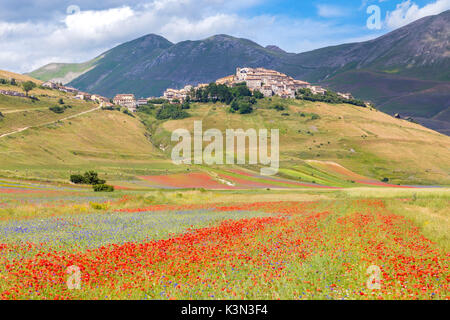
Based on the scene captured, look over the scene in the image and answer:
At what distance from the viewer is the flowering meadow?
31.4ft

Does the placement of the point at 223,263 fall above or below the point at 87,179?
above

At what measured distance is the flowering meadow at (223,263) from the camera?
9.59 metres

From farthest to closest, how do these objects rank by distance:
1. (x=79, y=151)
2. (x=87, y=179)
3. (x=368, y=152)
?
(x=368, y=152), (x=79, y=151), (x=87, y=179)

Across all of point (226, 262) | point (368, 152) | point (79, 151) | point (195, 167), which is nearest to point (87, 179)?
point (195, 167)

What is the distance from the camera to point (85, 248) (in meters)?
14.5

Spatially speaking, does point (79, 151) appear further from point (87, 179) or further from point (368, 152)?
point (368, 152)

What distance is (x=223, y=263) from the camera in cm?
1234

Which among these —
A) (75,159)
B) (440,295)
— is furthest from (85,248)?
(75,159)

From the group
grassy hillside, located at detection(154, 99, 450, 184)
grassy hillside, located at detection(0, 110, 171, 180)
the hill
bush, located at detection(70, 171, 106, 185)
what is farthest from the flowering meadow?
grassy hillside, located at detection(154, 99, 450, 184)

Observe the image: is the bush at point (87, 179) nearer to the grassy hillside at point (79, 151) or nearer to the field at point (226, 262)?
the grassy hillside at point (79, 151)

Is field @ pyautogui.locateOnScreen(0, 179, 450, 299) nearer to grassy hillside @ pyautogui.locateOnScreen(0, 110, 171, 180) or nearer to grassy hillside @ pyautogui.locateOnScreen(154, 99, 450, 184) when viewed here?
grassy hillside @ pyautogui.locateOnScreen(0, 110, 171, 180)

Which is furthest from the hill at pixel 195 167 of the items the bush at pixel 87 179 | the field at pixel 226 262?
the field at pixel 226 262

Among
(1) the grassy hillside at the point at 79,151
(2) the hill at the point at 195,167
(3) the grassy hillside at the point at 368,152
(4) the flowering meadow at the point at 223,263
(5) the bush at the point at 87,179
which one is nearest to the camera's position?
(4) the flowering meadow at the point at 223,263

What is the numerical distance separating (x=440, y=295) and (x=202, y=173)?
93144mm
